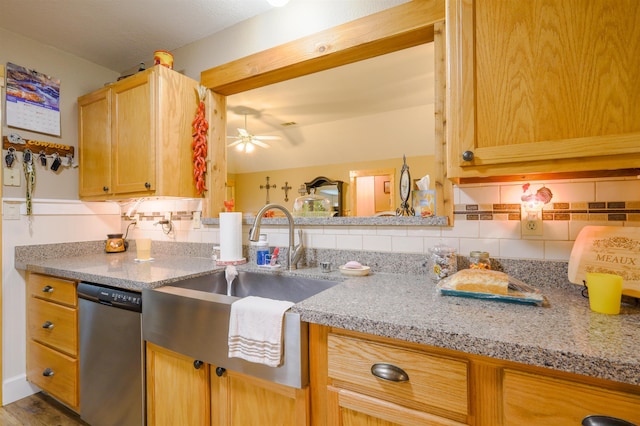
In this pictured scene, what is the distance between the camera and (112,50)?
223 cm

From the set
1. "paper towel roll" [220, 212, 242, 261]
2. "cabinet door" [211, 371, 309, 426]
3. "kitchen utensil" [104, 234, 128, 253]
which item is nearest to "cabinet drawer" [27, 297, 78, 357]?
"kitchen utensil" [104, 234, 128, 253]

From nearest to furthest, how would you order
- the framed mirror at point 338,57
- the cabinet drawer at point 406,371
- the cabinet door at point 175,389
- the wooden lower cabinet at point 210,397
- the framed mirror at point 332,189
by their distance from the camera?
the cabinet drawer at point 406,371
the wooden lower cabinet at point 210,397
the cabinet door at point 175,389
the framed mirror at point 338,57
the framed mirror at point 332,189

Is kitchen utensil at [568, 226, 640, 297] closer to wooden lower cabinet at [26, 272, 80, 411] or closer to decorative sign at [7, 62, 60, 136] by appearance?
wooden lower cabinet at [26, 272, 80, 411]

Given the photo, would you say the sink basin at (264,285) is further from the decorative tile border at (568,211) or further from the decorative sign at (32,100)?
the decorative sign at (32,100)

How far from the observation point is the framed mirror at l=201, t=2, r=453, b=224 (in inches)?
51.4

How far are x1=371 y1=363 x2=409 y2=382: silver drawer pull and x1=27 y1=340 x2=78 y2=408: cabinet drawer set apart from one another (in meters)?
1.73

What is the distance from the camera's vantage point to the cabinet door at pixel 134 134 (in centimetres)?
186

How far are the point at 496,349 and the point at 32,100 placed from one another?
9.51ft

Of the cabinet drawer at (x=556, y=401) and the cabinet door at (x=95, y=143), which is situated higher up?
the cabinet door at (x=95, y=143)

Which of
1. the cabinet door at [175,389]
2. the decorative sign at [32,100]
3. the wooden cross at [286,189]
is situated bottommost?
the cabinet door at [175,389]

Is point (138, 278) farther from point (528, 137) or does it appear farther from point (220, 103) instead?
point (528, 137)

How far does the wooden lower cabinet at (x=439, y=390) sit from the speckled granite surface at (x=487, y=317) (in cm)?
5

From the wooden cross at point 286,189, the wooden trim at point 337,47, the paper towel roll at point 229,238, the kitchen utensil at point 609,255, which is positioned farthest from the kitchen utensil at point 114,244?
the wooden cross at point 286,189

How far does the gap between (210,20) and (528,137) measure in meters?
1.91
